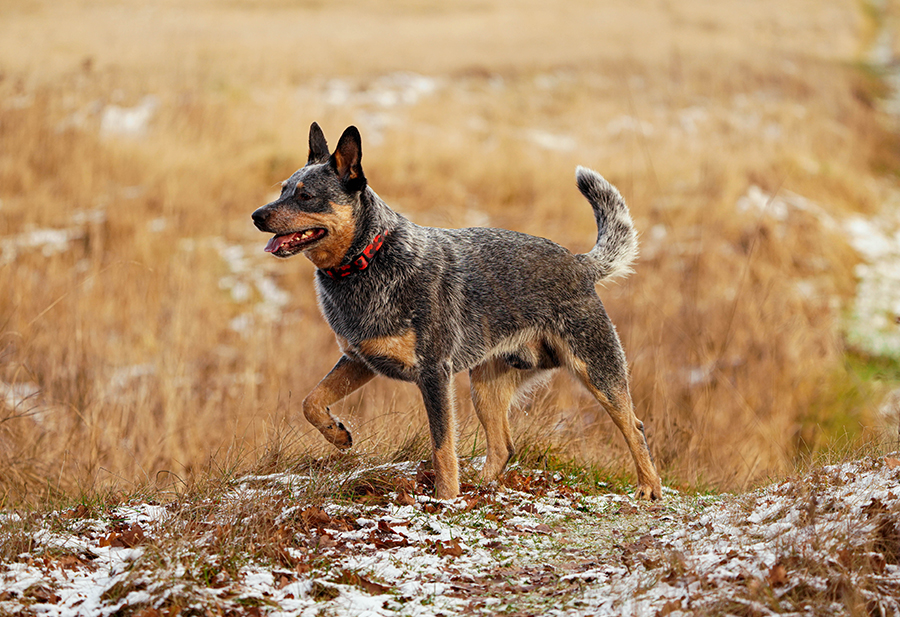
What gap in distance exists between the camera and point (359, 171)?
4387mm

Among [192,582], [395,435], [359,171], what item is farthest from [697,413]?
[192,582]

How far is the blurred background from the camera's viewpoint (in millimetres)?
6570

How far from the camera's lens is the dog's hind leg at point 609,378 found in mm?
5012

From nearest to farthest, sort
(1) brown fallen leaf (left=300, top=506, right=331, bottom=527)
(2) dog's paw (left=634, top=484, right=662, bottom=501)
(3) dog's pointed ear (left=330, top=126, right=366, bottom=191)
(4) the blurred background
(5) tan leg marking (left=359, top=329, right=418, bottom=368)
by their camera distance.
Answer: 1. (1) brown fallen leaf (left=300, top=506, right=331, bottom=527)
2. (3) dog's pointed ear (left=330, top=126, right=366, bottom=191)
3. (5) tan leg marking (left=359, top=329, right=418, bottom=368)
4. (2) dog's paw (left=634, top=484, right=662, bottom=501)
5. (4) the blurred background

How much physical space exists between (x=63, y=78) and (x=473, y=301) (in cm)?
1227

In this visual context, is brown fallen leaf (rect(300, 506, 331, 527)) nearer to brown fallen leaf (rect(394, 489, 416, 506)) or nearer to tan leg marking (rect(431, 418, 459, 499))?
brown fallen leaf (rect(394, 489, 416, 506))

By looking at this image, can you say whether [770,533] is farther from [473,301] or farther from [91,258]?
[91,258]

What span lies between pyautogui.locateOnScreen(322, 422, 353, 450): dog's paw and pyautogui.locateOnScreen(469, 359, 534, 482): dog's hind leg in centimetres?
90

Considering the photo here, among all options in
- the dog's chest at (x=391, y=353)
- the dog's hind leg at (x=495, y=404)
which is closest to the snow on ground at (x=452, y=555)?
the dog's hind leg at (x=495, y=404)

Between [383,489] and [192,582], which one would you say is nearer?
[192,582]

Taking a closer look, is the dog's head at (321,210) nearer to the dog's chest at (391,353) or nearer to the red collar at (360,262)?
the red collar at (360,262)

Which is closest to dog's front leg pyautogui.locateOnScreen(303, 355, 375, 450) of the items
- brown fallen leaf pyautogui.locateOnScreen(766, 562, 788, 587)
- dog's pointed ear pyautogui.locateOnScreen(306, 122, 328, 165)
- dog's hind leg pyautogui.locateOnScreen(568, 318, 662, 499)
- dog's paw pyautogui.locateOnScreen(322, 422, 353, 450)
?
dog's paw pyautogui.locateOnScreen(322, 422, 353, 450)

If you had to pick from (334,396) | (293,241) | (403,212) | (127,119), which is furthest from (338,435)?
(127,119)

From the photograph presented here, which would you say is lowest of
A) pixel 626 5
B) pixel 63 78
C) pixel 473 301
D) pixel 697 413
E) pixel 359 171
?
pixel 697 413
